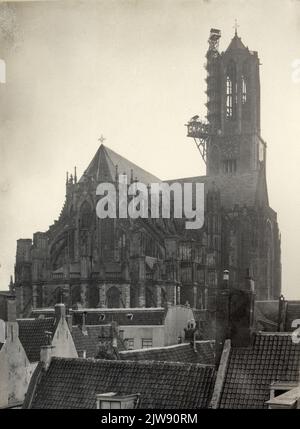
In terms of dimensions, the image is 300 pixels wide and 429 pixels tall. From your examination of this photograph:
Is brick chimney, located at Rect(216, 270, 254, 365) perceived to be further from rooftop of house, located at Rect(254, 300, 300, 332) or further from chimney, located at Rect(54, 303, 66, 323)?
rooftop of house, located at Rect(254, 300, 300, 332)

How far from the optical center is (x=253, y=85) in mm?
59656

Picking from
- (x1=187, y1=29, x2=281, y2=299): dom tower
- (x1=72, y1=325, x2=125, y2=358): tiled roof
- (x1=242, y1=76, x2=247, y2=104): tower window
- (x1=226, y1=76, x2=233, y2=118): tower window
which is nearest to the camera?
(x1=72, y1=325, x2=125, y2=358): tiled roof

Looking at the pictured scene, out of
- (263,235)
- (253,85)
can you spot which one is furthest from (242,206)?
(253,85)

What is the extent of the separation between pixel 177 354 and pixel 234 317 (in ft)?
22.8

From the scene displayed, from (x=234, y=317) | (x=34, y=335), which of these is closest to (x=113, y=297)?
(x=34, y=335)

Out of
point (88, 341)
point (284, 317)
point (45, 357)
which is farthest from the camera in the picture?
point (284, 317)

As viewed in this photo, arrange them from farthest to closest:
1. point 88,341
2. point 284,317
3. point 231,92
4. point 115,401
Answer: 1. point 231,92
2. point 284,317
3. point 88,341
4. point 115,401

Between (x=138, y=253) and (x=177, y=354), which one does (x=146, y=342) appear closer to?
(x=138, y=253)

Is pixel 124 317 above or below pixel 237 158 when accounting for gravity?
below

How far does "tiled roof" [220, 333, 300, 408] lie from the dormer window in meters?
2.16

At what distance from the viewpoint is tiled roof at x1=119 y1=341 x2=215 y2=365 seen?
2145 centimetres

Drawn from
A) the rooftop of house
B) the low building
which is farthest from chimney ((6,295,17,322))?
the low building

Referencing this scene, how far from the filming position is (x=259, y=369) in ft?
54.6
